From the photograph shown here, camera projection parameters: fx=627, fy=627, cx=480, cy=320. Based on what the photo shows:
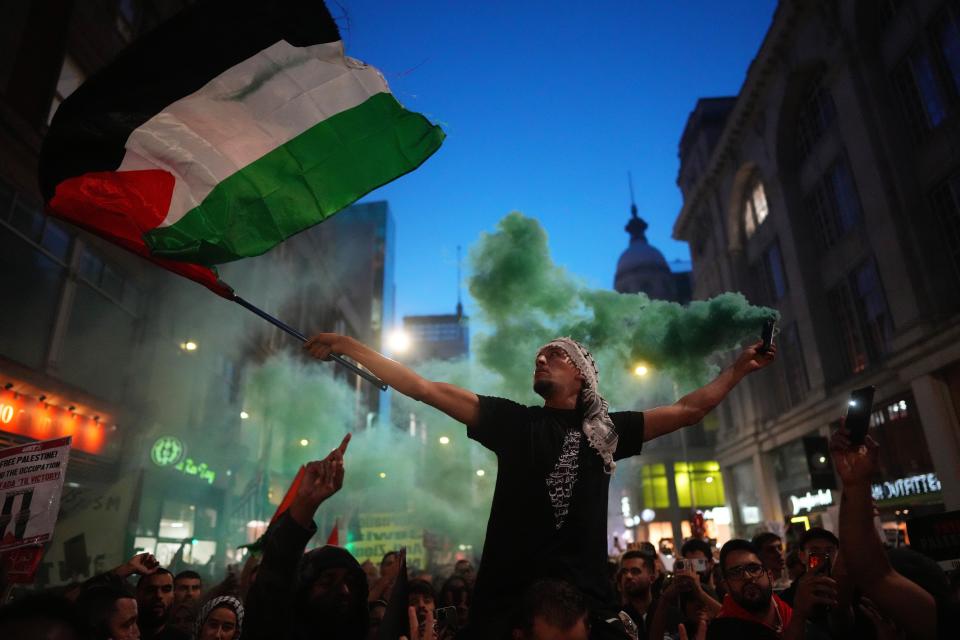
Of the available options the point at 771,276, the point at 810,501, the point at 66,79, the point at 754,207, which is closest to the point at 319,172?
the point at 66,79

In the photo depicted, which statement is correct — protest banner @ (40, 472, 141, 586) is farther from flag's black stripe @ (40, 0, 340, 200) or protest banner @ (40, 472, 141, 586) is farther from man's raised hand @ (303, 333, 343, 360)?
man's raised hand @ (303, 333, 343, 360)

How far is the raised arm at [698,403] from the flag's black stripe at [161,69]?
10.1ft

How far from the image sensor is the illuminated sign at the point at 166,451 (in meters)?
17.6

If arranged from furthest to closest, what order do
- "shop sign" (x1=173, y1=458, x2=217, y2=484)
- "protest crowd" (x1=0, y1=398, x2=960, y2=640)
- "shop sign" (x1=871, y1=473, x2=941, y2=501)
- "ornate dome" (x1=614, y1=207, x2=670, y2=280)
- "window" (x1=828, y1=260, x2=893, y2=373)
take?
1. "ornate dome" (x1=614, y1=207, x2=670, y2=280)
2. "window" (x1=828, y1=260, x2=893, y2=373)
3. "shop sign" (x1=173, y1=458, x2=217, y2=484)
4. "shop sign" (x1=871, y1=473, x2=941, y2=501)
5. "protest crowd" (x1=0, y1=398, x2=960, y2=640)

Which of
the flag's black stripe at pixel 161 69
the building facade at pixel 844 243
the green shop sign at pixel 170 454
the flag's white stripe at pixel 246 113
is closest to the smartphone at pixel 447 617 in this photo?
the flag's white stripe at pixel 246 113

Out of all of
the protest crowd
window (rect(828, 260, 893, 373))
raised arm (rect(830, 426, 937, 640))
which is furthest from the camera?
window (rect(828, 260, 893, 373))

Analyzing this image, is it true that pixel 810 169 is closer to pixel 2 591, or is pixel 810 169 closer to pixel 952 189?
pixel 952 189

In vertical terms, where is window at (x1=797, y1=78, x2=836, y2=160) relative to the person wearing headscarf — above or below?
above

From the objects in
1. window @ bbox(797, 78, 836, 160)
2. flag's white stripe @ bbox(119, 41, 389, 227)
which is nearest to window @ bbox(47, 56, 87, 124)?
flag's white stripe @ bbox(119, 41, 389, 227)

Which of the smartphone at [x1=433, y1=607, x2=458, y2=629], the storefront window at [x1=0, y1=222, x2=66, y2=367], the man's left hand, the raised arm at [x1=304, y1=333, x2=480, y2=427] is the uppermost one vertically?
the storefront window at [x1=0, y1=222, x2=66, y2=367]

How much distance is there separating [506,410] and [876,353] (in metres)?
21.5

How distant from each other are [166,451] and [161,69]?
16.5 metres

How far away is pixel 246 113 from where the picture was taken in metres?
3.95

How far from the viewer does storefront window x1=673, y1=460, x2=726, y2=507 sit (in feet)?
130
